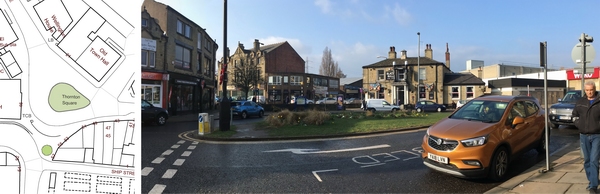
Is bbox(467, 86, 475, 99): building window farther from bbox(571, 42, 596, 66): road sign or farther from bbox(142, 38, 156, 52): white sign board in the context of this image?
bbox(142, 38, 156, 52): white sign board

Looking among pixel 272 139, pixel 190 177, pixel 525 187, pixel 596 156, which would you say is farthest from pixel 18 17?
pixel 272 139

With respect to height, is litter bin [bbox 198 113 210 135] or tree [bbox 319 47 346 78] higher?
tree [bbox 319 47 346 78]

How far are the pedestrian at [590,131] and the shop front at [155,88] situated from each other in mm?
21927

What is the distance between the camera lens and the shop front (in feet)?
65.7

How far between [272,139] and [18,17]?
7.62 meters

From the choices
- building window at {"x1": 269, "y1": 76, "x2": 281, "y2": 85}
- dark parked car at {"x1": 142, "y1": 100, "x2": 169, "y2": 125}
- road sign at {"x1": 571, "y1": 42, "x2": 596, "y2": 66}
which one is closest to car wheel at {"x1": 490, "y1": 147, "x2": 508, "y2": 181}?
road sign at {"x1": 571, "y1": 42, "x2": 596, "y2": 66}

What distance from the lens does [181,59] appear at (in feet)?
76.9

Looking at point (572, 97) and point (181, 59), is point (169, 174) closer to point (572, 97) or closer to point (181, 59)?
point (572, 97)

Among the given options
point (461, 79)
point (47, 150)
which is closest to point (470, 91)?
point (461, 79)

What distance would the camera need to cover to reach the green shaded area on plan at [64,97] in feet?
6.77

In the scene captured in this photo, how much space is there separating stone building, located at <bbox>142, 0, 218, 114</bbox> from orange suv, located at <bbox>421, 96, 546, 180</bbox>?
20.4m

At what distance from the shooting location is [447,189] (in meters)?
4.29

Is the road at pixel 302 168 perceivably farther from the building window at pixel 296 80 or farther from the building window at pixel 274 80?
the building window at pixel 274 80

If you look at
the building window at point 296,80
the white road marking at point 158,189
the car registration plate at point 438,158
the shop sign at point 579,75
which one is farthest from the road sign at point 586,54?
the building window at point 296,80
